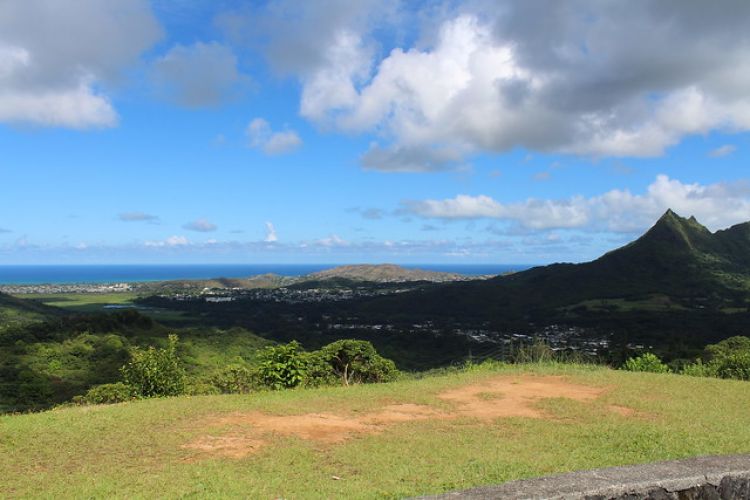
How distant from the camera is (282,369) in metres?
15.6

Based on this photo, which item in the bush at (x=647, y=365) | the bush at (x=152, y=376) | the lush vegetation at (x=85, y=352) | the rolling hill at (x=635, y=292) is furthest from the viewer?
the rolling hill at (x=635, y=292)

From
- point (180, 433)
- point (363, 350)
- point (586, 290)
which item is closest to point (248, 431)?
point (180, 433)

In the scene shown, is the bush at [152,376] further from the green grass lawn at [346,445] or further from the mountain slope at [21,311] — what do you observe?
the mountain slope at [21,311]

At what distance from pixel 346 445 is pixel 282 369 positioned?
697 cm

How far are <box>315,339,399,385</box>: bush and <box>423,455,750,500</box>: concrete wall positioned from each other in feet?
45.3

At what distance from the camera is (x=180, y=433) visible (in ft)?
31.6

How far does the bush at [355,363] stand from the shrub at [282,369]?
2.16m

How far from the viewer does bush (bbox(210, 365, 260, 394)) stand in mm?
15820

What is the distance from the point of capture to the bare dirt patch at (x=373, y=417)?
9195mm

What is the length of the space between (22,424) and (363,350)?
10.9m

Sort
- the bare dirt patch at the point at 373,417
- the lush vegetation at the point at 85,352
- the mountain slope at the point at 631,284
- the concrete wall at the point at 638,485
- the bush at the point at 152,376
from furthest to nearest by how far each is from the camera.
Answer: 1. the mountain slope at the point at 631,284
2. the lush vegetation at the point at 85,352
3. the bush at the point at 152,376
4. the bare dirt patch at the point at 373,417
5. the concrete wall at the point at 638,485

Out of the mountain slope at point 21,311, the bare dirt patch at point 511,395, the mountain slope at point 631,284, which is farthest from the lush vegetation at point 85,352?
the mountain slope at point 631,284

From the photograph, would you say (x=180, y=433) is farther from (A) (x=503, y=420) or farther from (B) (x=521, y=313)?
(B) (x=521, y=313)

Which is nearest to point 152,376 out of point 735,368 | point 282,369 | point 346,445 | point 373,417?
point 282,369
